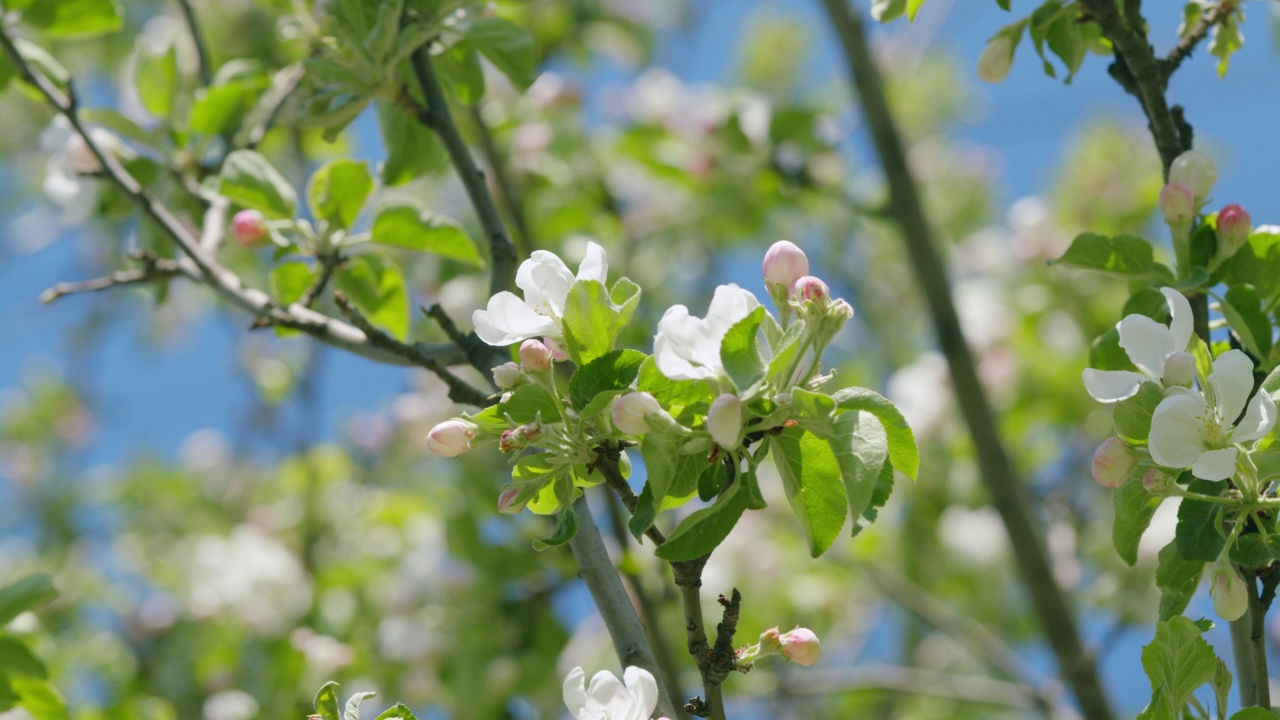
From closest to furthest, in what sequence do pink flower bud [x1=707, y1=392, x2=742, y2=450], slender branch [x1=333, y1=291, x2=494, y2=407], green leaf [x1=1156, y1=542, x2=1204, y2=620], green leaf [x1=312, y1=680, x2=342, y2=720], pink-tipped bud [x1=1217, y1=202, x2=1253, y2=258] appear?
pink flower bud [x1=707, y1=392, x2=742, y2=450] → green leaf [x1=312, y1=680, x2=342, y2=720] → green leaf [x1=1156, y1=542, x2=1204, y2=620] → pink-tipped bud [x1=1217, y1=202, x2=1253, y2=258] → slender branch [x1=333, y1=291, x2=494, y2=407]

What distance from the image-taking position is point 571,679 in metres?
1.02

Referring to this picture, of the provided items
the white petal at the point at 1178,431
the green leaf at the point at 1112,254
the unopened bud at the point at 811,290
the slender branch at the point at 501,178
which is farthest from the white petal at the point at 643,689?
the slender branch at the point at 501,178

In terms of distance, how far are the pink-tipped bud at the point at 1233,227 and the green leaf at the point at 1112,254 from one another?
0.07 m

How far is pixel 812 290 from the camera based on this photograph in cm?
99

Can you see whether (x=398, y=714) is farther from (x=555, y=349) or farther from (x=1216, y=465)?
(x=1216, y=465)

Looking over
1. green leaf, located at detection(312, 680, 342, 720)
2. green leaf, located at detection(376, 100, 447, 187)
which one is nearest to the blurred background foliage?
green leaf, located at detection(376, 100, 447, 187)

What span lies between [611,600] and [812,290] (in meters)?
0.39

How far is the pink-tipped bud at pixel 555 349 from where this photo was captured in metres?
1.09

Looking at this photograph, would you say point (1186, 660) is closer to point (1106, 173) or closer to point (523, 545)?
point (523, 545)

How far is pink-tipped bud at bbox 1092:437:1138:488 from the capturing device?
1.07 metres

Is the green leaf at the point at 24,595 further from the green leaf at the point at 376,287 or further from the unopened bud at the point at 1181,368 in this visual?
the unopened bud at the point at 1181,368

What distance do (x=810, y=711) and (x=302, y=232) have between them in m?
2.76

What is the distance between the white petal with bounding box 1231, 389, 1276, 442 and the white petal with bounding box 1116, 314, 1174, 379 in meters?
Answer: 0.08

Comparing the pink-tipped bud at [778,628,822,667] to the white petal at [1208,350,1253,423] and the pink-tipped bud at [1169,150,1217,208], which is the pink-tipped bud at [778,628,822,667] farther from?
the pink-tipped bud at [1169,150,1217,208]
